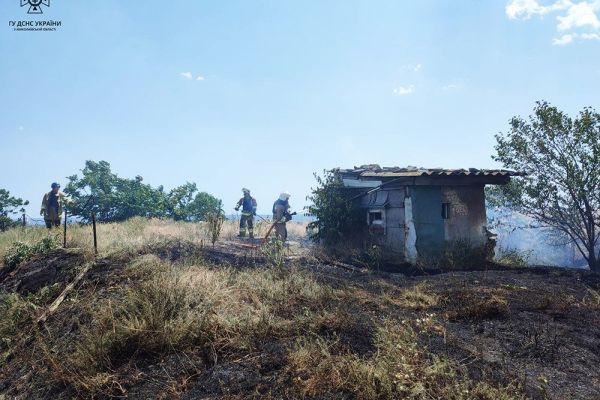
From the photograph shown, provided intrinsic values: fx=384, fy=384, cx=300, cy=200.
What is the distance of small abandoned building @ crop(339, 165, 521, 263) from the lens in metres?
10.6

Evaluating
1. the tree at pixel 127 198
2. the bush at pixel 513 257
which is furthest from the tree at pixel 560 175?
the tree at pixel 127 198

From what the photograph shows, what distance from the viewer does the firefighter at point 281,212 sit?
13.5m

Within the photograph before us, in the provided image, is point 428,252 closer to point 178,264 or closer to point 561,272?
point 561,272

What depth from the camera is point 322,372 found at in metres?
3.37

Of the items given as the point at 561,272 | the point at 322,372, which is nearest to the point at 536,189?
the point at 561,272

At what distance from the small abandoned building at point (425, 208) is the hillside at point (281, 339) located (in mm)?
3998

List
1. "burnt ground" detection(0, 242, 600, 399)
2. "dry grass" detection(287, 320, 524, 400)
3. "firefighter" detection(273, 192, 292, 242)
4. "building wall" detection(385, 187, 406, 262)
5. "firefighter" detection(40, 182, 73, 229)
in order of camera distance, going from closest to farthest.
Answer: "dry grass" detection(287, 320, 524, 400) < "burnt ground" detection(0, 242, 600, 399) < "building wall" detection(385, 187, 406, 262) < "firefighter" detection(40, 182, 73, 229) < "firefighter" detection(273, 192, 292, 242)

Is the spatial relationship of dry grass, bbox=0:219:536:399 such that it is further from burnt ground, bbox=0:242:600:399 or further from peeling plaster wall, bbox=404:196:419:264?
peeling plaster wall, bbox=404:196:419:264

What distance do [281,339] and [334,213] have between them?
28.5ft

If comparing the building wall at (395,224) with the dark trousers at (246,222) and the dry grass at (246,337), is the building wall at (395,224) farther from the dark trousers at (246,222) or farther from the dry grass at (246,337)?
the dark trousers at (246,222)

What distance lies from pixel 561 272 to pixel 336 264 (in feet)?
17.4

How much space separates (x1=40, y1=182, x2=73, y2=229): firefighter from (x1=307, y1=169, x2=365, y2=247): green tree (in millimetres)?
7824

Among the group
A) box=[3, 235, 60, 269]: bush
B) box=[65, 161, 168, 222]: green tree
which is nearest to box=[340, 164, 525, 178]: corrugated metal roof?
box=[3, 235, 60, 269]: bush

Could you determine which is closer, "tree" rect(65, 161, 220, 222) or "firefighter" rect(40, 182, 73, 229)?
"firefighter" rect(40, 182, 73, 229)
